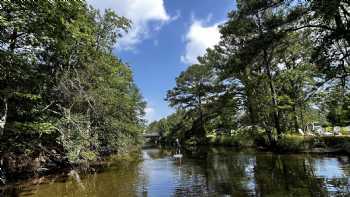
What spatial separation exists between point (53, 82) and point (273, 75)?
738 inches

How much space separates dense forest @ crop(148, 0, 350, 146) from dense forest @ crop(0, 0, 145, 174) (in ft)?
22.3

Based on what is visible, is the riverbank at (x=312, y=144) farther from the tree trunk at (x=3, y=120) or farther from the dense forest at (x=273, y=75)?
the tree trunk at (x=3, y=120)

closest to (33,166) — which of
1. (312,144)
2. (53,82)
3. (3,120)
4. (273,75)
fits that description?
(53,82)

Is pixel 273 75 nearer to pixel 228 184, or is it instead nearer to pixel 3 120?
pixel 228 184

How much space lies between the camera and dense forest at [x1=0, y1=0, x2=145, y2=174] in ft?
34.5

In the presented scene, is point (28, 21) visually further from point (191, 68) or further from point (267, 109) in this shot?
point (191, 68)

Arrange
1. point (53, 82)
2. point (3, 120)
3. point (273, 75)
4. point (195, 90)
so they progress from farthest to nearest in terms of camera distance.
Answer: point (195, 90) → point (273, 75) → point (53, 82) → point (3, 120)

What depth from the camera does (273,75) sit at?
26.1 m

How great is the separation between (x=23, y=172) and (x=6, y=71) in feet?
23.5

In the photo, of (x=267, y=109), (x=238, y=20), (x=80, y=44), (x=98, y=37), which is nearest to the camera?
(x=238, y=20)

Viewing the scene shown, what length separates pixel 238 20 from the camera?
479 inches

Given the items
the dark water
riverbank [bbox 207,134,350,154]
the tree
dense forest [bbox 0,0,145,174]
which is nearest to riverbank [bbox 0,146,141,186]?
dense forest [bbox 0,0,145,174]

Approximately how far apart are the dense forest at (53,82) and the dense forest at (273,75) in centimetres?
679

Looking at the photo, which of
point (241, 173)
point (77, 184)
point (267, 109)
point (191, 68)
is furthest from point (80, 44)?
point (191, 68)
